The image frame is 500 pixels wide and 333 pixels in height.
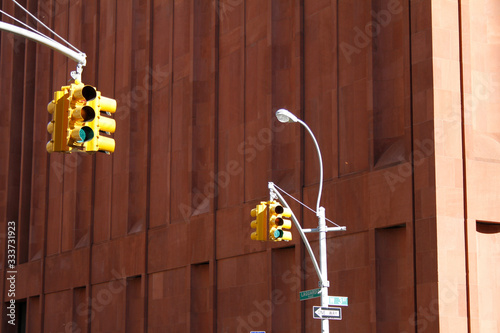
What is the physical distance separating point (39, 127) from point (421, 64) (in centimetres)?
2903

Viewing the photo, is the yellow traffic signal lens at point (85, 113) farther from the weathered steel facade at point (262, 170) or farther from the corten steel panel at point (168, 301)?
the corten steel panel at point (168, 301)

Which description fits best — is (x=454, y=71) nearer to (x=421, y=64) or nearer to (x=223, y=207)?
(x=421, y=64)

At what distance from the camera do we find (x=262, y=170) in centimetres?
3062

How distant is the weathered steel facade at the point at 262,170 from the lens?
23594 mm

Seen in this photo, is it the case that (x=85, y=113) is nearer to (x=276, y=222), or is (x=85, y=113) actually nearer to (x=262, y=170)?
(x=276, y=222)

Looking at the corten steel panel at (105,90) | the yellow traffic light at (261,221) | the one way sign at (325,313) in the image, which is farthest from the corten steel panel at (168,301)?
the yellow traffic light at (261,221)

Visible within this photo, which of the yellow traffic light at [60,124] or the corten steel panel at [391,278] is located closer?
the yellow traffic light at [60,124]

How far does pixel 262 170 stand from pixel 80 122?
1959 cm

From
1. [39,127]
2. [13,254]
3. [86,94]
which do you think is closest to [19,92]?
[39,127]

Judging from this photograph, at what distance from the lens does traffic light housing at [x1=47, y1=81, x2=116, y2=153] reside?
1114cm

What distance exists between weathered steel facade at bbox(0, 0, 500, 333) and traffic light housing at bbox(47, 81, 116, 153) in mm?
13529

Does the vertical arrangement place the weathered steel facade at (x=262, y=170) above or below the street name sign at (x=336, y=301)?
above

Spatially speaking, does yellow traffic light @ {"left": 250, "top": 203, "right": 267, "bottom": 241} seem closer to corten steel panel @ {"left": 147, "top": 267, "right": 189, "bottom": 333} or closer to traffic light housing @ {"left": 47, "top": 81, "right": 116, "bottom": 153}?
traffic light housing @ {"left": 47, "top": 81, "right": 116, "bottom": 153}

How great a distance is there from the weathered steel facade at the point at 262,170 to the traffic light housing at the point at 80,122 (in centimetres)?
1353
